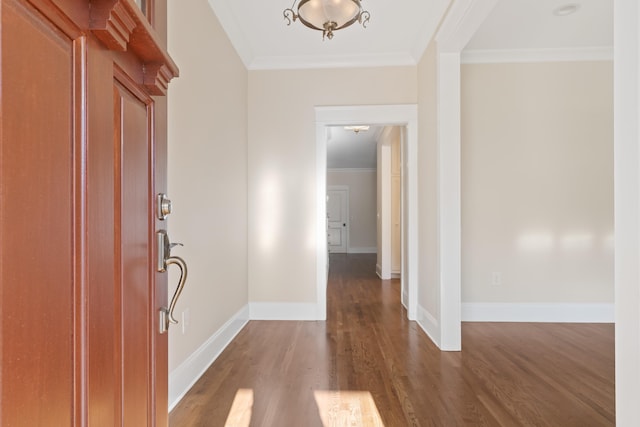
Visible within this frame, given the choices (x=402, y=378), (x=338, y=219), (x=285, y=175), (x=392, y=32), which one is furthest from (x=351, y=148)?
(x=402, y=378)

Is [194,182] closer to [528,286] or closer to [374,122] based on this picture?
[374,122]

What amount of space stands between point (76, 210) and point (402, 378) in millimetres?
2165

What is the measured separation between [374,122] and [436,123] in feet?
2.80

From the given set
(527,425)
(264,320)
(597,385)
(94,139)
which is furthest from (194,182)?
(597,385)

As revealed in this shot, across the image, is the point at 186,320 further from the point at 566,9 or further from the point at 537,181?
the point at 566,9

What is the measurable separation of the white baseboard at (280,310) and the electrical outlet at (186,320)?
1.58 m

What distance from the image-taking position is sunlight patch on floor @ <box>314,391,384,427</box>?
69.2 inches

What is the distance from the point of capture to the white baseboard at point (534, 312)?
3521 millimetres

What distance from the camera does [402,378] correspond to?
2.24 meters

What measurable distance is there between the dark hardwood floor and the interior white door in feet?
23.6

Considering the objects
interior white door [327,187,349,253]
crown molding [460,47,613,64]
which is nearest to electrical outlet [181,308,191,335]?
crown molding [460,47,613,64]

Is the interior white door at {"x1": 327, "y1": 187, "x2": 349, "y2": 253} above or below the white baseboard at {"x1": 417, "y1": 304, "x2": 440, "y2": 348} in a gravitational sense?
above

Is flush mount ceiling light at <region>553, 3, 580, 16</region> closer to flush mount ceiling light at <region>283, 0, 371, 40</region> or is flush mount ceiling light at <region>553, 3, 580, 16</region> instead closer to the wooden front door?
flush mount ceiling light at <region>283, 0, 371, 40</region>

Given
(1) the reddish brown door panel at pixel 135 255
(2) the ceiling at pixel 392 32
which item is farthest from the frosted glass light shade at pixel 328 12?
(1) the reddish brown door panel at pixel 135 255
